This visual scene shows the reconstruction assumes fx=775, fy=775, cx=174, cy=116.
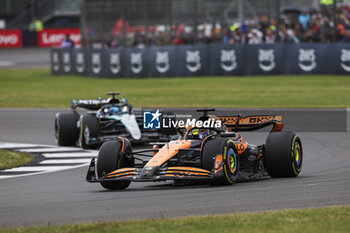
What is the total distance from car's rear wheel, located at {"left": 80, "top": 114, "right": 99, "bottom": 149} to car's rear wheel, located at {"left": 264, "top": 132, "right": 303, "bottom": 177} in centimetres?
542

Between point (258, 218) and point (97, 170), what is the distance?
10.5ft

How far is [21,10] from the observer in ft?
215

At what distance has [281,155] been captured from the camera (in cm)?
1048

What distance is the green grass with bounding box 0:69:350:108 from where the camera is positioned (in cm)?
2453

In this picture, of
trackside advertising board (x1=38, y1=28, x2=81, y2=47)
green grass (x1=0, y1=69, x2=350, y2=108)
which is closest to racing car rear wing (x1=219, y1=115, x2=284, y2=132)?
green grass (x1=0, y1=69, x2=350, y2=108)

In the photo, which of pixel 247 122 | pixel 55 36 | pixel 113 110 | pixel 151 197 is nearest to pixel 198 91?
pixel 113 110

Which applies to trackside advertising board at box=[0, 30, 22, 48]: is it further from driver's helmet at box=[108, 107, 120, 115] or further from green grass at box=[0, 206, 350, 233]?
green grass at box=[0, 206, 350, 233]

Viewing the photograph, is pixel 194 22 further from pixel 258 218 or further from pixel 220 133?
pixel 258 218

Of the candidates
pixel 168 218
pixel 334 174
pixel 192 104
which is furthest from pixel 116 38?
pixel 168 218

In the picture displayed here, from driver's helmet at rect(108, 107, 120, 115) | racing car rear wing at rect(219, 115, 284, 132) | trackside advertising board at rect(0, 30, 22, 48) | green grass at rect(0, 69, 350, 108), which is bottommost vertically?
trackside advertising board at rect(0, 30, 22, 48)

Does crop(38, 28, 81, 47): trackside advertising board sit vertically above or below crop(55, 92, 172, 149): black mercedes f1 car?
below

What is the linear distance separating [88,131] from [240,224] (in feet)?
28.1

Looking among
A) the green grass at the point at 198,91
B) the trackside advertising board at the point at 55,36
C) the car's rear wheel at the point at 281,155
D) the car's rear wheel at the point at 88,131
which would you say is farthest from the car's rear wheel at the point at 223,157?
the trackside advertising board at the point at 55,36

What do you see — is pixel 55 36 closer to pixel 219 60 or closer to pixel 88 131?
pixel 219 60
